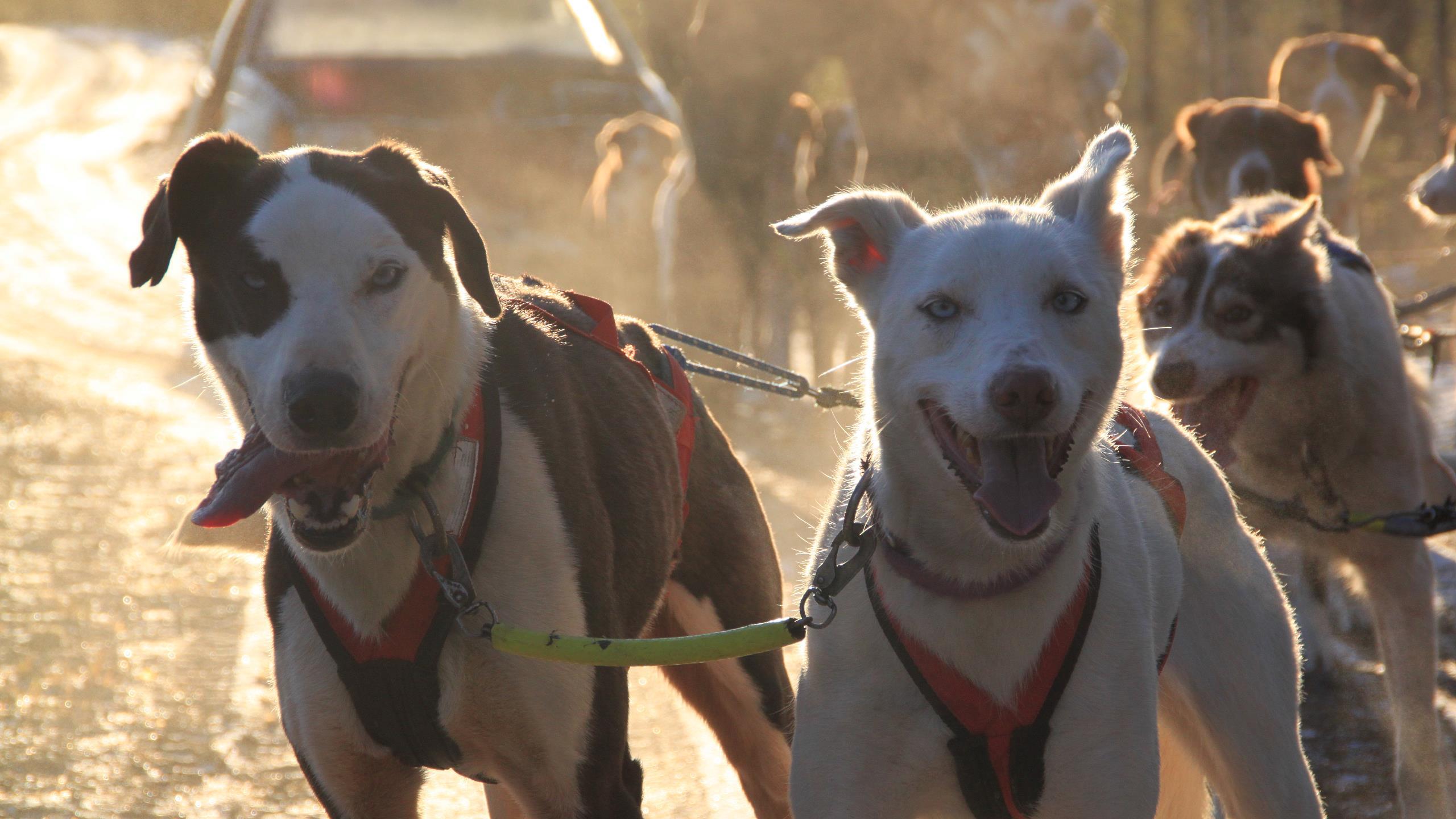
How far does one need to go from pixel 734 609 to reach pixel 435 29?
27.8 feet

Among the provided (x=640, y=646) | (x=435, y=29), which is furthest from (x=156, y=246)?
(x=435, y=29)

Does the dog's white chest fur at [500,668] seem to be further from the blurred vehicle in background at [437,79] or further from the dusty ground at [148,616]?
the blurred vehicle in background at [437,79]

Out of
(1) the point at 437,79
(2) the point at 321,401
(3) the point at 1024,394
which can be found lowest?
(1) the point at 437,79

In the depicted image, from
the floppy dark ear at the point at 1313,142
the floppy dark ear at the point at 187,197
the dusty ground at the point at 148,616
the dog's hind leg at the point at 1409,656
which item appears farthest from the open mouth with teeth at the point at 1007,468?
the floppy dark ear at the point at 1313,142

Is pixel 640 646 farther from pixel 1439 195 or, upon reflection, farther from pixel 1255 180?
pixel 1255 180

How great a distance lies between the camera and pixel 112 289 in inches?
672

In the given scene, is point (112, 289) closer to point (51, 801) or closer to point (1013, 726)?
point (51, 801)

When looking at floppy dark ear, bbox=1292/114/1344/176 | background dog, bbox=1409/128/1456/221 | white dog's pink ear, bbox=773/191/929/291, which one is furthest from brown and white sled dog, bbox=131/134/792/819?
floppy dark ear, bbox=1292/114/1344/176

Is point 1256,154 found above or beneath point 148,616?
above

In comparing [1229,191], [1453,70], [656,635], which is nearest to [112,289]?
[1229,191]

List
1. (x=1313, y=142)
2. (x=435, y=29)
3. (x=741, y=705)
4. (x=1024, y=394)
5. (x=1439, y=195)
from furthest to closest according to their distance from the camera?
(x=435, y=29), (x=1313, y=142), (x=1439, y=195), (x=741, y=705), (x=1024, y=394)

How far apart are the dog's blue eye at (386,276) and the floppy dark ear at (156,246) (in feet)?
1.49

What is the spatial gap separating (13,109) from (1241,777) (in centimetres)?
3474

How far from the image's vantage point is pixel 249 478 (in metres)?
3.39
